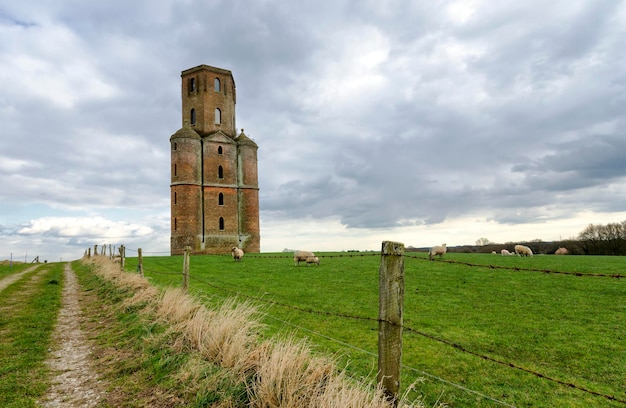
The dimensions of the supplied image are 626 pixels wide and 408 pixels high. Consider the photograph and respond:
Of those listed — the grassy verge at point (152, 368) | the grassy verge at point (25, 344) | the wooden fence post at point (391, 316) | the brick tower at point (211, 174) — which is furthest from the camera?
the brick tower at point (211, 174)

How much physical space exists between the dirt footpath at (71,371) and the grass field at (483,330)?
2.92 metres

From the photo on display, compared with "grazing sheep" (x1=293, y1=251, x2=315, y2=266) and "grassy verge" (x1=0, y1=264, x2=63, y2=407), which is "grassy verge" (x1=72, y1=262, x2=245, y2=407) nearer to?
"grassy verge" (x1=0, y1=264, x2=63, y2=407)

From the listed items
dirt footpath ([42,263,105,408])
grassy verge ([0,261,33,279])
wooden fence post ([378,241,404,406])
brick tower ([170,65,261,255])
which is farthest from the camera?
brick tower ([170,65,261,255])

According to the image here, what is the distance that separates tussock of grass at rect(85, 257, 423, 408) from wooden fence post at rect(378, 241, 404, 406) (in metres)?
0.16

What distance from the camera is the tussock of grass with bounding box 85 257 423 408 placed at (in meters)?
3.71

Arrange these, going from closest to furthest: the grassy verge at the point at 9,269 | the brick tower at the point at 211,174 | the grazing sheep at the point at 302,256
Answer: the grazing sheep at the point at 302,256
the grassy verge at the point at 9,269
the brick tower at the point at 211,174

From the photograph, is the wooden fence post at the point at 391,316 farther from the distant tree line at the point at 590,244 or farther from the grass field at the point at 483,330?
the distant tree line at the point at 590,244

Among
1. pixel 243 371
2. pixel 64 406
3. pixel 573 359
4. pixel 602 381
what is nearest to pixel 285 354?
pixel 243 371

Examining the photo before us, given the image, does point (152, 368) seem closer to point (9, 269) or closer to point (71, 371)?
point (71, 371)

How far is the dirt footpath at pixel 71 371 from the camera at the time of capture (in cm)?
509

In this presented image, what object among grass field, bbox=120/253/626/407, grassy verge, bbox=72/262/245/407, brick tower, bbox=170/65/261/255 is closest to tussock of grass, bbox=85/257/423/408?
grassy verge, bbox=72/262/245/407

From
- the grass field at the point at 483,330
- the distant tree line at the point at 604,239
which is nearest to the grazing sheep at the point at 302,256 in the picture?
the grass field at the point at 483,330

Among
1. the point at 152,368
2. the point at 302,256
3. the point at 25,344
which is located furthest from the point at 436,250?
the point at 25,344

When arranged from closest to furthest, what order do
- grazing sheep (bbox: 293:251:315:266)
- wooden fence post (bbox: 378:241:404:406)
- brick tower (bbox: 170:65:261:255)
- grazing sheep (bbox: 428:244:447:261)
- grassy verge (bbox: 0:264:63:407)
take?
1. wooden fence post (bbox: 378:241:404:406)
2. grassy verge (bbox: 0:264:63:407)
3. grazing sheep (bbox: 293:251:315:266)
4. grazing sheep (bbox: 428:244:447:261)
5. brick tower (bbox: 170:65:261:255)
